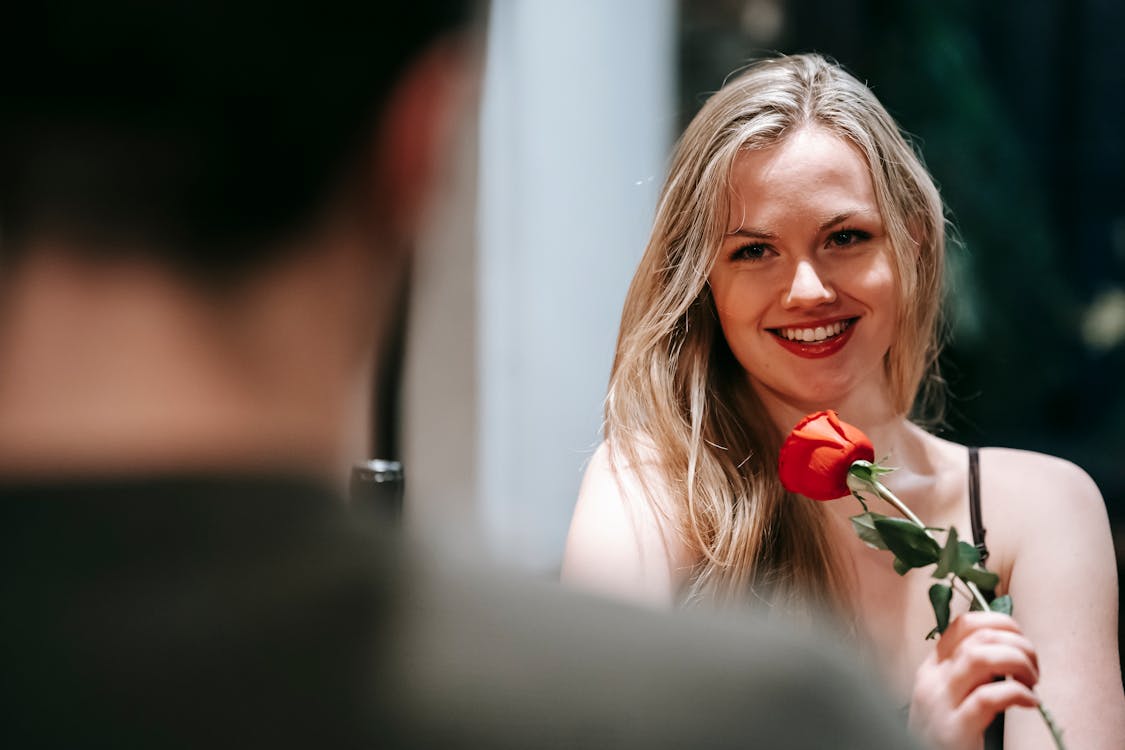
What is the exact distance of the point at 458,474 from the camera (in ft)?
5.04

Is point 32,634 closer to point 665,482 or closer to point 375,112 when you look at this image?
point 375,112

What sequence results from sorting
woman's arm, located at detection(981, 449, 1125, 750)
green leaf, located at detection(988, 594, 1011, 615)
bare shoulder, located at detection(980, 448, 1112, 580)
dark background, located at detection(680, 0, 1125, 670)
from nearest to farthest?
green leaf, located at detection(988, 594, 1011, 615) → woman's arm, located at detection(981, 449, 1125, 750) → bare shoulder, located at detection(980, 448, 1112, 580) → dark background, located at detection(680, 0, 1125, 670)

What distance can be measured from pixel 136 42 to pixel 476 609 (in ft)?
0.70

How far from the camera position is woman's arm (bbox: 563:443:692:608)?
1.19 meters

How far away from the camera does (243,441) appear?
0.37m

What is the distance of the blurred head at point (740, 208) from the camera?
120 cm

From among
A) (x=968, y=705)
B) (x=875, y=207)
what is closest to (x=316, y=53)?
(x=968, y=705)

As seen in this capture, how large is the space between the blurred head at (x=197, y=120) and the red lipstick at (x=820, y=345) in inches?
33.6

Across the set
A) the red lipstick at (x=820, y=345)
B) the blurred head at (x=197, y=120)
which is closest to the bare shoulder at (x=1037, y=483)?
the red lipstick at (x=820, y=345)

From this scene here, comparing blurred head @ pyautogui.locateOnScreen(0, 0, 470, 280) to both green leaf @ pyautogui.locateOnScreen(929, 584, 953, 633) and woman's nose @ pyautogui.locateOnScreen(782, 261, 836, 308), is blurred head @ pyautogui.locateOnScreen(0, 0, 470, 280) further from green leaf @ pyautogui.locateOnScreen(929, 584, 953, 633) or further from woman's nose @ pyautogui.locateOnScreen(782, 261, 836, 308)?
woman's nose @ pyautogui.locateOnScreen(782, 261, 836, 308)

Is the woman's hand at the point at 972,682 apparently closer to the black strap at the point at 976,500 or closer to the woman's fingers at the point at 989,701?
the woman's fingers at the point at 989,701

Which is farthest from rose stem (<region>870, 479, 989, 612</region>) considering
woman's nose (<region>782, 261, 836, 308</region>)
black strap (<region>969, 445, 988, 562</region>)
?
black strap (<region>969, 445, 988, 562</region>)

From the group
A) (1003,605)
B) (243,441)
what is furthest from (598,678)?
(1003,605)

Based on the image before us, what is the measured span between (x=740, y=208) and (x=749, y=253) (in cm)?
5
